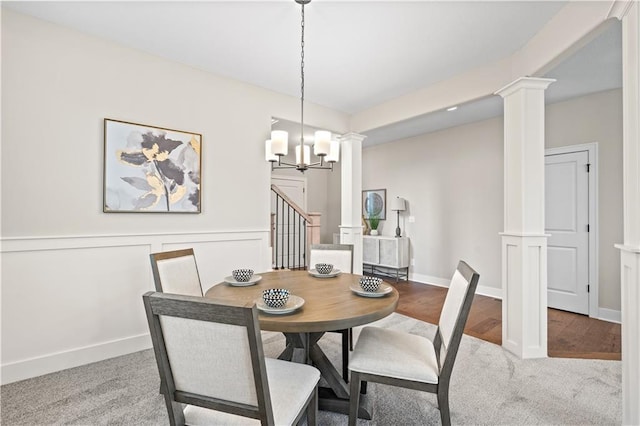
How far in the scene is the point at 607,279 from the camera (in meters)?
3.52

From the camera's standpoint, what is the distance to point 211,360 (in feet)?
3.33

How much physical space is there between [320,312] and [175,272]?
118 centimetres

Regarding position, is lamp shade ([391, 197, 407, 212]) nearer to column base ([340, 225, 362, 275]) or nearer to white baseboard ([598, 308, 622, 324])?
column base ([340, 225, 362, 275])

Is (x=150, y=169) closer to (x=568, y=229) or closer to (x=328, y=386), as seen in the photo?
(x=328, y=386)

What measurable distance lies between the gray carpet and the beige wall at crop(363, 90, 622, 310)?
6.53 ft

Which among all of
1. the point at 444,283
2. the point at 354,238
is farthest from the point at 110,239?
the point at 444,283

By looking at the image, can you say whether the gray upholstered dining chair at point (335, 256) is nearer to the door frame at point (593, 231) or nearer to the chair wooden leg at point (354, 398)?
the chair wooden leg at point (354, 398)

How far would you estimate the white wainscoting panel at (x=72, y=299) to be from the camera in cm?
218

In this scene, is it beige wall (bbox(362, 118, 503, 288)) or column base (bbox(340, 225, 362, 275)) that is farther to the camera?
beige wall (bbox(362, 118, 503, 288))

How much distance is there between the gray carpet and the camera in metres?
1.77

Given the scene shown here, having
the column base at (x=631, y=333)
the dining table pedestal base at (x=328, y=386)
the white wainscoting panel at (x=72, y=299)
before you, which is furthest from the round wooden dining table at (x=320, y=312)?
the white wainscoting panel at (x=72, y=299)

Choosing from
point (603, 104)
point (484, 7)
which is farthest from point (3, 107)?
point (603, 104)


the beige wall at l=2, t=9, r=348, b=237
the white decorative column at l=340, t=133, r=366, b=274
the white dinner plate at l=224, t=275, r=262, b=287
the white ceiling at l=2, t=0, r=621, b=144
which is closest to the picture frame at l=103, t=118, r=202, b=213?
the beige wall at l=2, t=9, r=348, b=237

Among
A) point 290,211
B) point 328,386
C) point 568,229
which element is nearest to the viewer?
point 328,386
